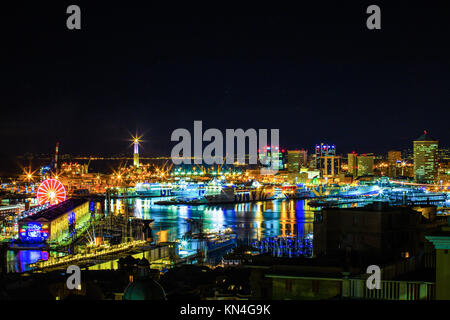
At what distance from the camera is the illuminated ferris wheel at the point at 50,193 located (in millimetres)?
15773

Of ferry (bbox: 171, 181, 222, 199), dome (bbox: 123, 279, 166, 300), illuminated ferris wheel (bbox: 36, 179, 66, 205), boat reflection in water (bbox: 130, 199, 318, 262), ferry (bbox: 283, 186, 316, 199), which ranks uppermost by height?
dome (bbox: 123, 279, 166, 300)

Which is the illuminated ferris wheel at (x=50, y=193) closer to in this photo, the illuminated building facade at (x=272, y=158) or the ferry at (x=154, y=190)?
the ferry at (x=154, y=190)

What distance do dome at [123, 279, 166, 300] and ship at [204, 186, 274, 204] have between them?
A: 87.3 ft

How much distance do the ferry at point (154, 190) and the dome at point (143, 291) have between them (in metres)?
32.4

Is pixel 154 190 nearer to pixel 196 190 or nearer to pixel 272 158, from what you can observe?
pixel 196 190

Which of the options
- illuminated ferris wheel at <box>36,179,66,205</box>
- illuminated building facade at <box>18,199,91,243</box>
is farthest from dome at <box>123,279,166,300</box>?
illuminated ferris wheel at <box>36,179,66,205</box>

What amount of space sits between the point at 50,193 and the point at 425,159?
39.1 m

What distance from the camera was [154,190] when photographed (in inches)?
1385

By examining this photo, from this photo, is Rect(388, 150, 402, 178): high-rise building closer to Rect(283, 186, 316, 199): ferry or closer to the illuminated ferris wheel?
Rect(283, 186, 316, 199): ferry

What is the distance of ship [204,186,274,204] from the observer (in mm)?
29388

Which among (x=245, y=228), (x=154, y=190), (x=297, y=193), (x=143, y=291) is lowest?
(x=297, y=193)

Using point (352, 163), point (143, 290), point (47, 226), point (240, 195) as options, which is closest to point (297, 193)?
point (240, 195)

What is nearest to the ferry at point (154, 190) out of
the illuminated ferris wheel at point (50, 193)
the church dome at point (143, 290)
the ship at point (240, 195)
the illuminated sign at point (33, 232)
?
the ship at point (240, 195)
